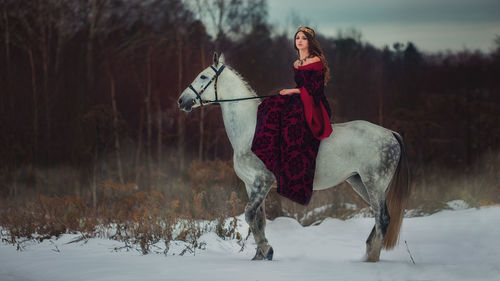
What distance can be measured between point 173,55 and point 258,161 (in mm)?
16770

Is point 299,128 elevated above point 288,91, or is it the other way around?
point 288,91

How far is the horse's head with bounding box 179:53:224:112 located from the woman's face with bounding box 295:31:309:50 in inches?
35.7

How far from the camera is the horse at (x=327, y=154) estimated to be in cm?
636

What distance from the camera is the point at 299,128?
20.8ft

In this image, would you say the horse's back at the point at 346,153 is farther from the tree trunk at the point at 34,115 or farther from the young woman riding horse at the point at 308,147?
the tree trunk at the point at 34,115

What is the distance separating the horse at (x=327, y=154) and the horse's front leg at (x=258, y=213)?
11 millimetres

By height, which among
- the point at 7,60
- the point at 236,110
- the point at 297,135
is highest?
the point at 7,60

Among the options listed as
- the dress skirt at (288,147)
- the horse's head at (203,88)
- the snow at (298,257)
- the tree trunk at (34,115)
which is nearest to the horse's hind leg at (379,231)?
the snow at (298,257)

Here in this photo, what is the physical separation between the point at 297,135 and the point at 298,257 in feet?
5.58

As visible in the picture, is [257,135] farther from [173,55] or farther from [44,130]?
[173,55]

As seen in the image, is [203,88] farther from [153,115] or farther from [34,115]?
[153,115]

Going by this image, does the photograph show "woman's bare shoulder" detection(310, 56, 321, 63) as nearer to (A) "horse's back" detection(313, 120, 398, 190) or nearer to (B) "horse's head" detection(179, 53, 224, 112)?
(A) "horse's back" detection(313, 120, 398, 190)

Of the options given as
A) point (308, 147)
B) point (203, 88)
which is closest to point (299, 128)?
point (308, 147)

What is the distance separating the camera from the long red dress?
626 centimetres
